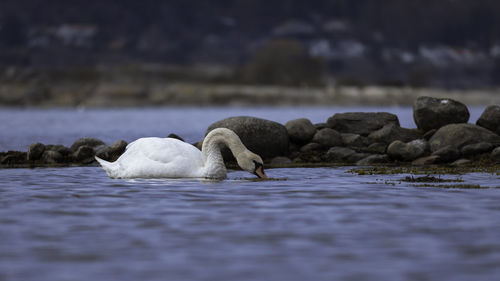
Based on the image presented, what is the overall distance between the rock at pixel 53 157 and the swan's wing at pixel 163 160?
5.69 m

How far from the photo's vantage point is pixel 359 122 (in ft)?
83.4

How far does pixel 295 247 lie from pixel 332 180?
25.4 feet

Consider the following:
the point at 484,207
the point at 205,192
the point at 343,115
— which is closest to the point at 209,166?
the point at 205,192

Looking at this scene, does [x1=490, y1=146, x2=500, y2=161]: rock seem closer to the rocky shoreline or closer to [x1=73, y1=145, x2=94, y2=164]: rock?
the rocky shoreline

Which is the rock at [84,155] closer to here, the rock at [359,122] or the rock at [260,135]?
the rock at [260,135]

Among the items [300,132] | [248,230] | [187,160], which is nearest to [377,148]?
[300,132]

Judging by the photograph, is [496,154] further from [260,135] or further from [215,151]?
[215,151]

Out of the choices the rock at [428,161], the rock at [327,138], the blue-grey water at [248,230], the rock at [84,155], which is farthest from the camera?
the rock at [327,138]

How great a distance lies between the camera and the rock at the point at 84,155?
22.4 m

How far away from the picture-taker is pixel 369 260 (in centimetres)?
861

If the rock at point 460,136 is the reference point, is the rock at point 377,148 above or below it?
below

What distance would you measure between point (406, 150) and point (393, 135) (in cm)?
280

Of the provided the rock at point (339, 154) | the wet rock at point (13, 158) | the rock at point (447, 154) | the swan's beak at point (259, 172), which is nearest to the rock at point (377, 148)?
the rock at point (339, 154)

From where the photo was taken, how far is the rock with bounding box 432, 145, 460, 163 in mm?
→ 20609
